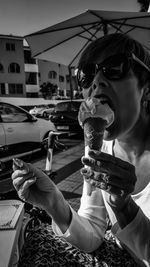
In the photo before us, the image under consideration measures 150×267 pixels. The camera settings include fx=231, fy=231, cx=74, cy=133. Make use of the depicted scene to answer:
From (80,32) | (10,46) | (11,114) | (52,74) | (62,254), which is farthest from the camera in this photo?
(52,74)

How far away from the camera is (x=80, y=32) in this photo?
309 centimetres

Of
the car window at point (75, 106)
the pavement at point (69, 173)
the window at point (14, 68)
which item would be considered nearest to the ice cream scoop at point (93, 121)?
the pavement at point (69, 173)

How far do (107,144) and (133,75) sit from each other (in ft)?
1.73

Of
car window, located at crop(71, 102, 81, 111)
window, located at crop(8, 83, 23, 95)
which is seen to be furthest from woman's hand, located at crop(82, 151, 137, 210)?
window, located at crop(8, 83, 23, 95)

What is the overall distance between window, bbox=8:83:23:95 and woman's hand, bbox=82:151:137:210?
122 feet

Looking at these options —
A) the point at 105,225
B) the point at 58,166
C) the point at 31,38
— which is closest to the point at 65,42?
the point at 31,38

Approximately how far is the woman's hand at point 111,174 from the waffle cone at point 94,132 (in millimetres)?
101

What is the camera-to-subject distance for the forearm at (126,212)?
80 cm

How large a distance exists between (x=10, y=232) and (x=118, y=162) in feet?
3.56

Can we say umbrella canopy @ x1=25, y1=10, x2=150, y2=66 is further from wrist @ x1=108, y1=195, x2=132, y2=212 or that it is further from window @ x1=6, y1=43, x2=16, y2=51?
window @ x1=6, y1=43, x2=16, y2=51

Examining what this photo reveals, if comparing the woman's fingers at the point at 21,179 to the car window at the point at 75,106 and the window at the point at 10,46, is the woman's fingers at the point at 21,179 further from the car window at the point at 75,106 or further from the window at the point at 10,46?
the window at the point at 10,46

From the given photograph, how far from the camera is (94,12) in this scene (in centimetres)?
264

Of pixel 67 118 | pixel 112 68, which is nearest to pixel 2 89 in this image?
pixel 67 118

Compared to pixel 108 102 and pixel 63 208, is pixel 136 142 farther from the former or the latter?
pixel 63 208
